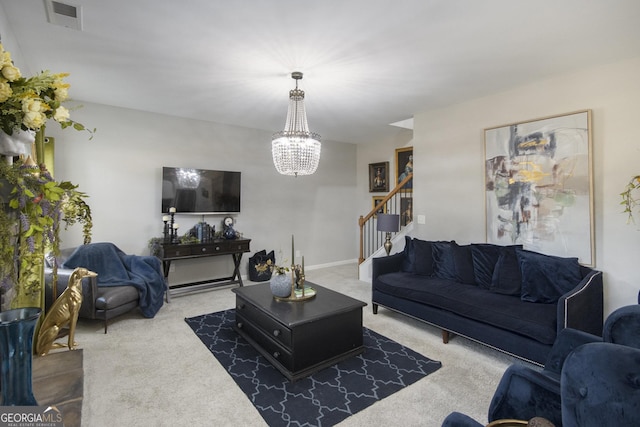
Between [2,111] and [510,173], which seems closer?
[2,111]

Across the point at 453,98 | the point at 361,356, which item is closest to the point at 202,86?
the point at 453,98

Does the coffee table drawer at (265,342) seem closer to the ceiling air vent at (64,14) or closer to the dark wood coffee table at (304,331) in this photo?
the dark wood coffee table at (304,331)

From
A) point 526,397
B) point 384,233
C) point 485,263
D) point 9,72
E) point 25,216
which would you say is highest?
point 9,72

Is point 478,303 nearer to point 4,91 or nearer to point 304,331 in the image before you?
point 304,331

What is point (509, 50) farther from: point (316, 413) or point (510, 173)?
point (316, 413)

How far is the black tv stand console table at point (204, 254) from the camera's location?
4.32 m

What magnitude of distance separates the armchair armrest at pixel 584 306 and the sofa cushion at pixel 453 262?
962mm

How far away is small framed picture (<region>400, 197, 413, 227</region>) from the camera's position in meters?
5.76

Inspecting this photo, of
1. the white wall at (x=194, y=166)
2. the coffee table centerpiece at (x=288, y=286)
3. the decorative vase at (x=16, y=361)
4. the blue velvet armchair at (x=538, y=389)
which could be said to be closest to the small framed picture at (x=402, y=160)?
the white wall at (x=194, y=166)

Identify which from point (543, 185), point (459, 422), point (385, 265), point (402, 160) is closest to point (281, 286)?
point (385, 265)

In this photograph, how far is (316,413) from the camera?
2.03 m

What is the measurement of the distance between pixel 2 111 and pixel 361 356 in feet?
9.15

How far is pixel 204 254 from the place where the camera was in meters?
4.57

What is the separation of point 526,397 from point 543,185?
2636 millimetres
